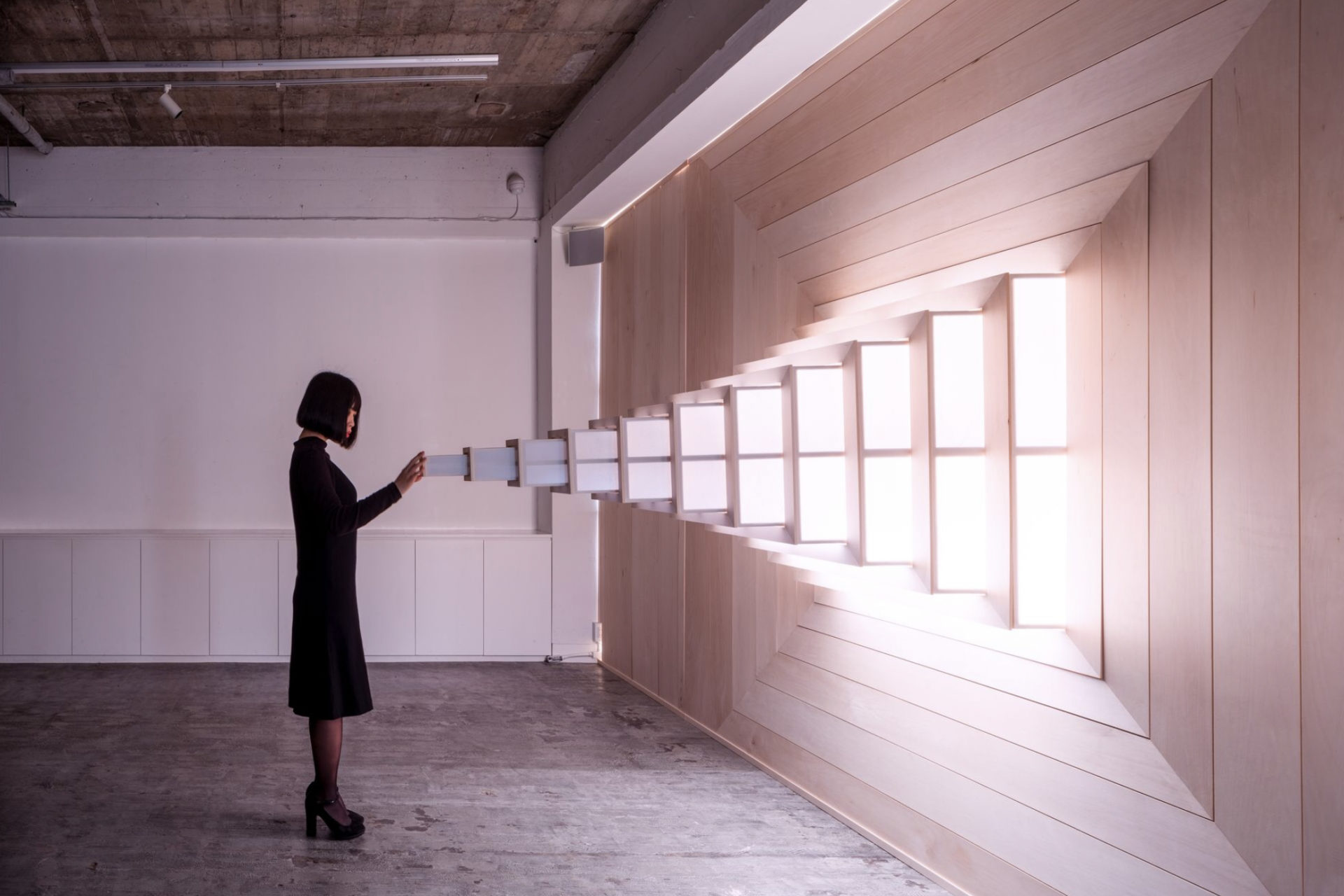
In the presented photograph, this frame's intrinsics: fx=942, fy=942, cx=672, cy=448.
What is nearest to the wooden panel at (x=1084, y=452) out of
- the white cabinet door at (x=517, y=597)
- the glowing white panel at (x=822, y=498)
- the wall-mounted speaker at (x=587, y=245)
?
the glowing white panel at (x=822, y=498)

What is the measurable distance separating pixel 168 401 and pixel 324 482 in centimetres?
428

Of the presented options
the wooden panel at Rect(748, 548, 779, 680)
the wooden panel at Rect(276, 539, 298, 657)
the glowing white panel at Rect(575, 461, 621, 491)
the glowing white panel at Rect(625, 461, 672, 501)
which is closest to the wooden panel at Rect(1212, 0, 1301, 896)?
the glowing white panel at Rect(625, 461, 672, 501)

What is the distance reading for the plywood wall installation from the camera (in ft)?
5.88

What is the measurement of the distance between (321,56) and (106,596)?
153 inches

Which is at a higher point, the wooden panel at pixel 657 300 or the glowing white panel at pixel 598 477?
the wooden panel at pixel 657 300

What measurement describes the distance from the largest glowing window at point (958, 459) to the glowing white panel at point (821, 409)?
0.38 meters

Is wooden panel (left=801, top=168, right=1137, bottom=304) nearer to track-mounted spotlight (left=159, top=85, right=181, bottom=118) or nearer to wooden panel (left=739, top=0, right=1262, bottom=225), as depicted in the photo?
wooden panel (left=739, top=0, right=1262, bottom=225)

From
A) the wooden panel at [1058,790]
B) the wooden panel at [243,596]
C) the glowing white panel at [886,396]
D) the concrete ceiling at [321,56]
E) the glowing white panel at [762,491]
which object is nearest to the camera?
the wooden panel at [1058,790]

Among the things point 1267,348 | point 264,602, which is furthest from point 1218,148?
point 264,602

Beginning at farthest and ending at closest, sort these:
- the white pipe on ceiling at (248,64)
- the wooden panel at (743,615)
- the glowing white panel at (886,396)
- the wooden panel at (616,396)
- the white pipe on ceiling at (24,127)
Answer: the wooden panel at (616,396)
the white pipe on ceiling at (24,127)
the white pipe on ceiling at (248,64)
the wooden panel at (743,615)
the glowing white panel at (886,396)

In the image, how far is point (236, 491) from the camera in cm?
676

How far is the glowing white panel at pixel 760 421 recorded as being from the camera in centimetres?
285

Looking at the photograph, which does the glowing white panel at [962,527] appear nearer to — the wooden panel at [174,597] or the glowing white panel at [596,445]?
the glowing white panel at [596,445]

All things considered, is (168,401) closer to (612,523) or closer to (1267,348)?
(612,523)
